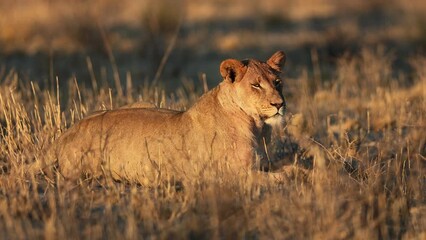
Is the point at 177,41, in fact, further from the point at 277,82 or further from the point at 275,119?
the point at 275,119

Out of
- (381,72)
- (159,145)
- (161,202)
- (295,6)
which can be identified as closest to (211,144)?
(159,145)

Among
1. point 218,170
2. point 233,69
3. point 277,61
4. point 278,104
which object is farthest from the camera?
point 277,61

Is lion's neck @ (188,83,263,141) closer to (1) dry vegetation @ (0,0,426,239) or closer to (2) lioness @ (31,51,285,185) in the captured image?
(2) lioness @ (31,51,285,185)

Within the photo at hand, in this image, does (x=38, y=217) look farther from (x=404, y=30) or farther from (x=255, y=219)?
(x=404, y=30)

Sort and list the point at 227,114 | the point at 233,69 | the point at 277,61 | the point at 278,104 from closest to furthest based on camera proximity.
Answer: the point at 278,104 < the point at 233,69 < the point at 227,114 < the point at 277,61

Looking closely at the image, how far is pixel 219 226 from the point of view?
18.1 ft

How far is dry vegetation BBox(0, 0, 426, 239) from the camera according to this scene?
555cm

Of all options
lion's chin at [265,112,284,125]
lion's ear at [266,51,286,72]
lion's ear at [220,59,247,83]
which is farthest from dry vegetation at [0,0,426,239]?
lion's ear at [220,59,247,83]

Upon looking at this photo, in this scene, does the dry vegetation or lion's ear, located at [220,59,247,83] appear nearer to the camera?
the dry vegetation

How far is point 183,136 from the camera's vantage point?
6.73 metres

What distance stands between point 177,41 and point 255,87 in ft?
36.5

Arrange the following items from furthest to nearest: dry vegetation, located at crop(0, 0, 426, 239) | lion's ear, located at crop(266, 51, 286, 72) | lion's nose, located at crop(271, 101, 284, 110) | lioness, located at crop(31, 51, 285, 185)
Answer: lion's ear, located at crop(266, 51, 286, 72) < lioness, located at crop(31, 51, 285, 185) < lion's nose, located at crop(271, 101, 284, 110) < dry vegetation, located at crop(0, 0, 426, 239)

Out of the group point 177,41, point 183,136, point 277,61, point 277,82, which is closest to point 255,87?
point 277,82

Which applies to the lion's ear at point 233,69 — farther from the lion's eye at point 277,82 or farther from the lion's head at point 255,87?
the lion's eye at point 277,82
